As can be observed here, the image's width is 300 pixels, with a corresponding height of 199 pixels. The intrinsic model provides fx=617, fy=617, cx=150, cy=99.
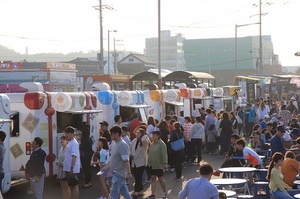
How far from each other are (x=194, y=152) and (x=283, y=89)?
27.8 metres

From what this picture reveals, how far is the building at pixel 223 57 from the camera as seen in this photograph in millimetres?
125312

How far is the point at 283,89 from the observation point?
46938 mm

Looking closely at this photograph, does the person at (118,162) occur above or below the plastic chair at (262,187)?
above

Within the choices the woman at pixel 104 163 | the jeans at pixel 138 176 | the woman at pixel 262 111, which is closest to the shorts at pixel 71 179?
the woman at pixel 104 163

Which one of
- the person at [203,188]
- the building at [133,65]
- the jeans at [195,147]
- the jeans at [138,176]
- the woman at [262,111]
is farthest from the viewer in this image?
the building at [133,65]

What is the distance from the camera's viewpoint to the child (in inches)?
891

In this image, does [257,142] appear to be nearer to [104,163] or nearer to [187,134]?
[187,134]

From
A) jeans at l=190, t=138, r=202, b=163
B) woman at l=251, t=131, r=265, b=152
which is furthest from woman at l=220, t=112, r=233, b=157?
woman at l=251, t=131, r=265, b=152

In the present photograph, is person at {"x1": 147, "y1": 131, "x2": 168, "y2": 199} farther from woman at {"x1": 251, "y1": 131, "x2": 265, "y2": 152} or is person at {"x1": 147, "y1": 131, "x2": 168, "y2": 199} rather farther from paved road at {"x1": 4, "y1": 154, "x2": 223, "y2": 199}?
woman at {"x1": 251, "y1": 131, "x2": 265, "y2": 152}

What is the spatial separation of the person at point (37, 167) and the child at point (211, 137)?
10.4 metres

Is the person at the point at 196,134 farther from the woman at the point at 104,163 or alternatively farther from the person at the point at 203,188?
→ the person at the point at 203,188

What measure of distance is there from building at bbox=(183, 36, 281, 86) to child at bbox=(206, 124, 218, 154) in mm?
97229

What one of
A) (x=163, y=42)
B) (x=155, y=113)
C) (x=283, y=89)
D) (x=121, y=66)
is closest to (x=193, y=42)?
(x=121, y=66)

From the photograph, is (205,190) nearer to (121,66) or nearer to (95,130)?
(95,130)
